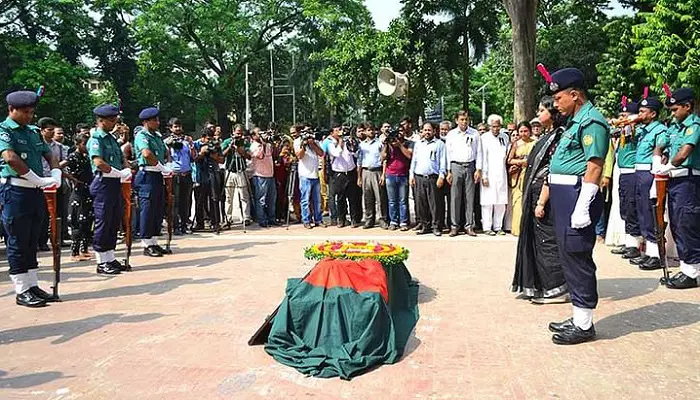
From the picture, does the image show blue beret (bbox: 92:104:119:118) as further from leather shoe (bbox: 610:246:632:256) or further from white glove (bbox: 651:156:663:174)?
leather shoe (bbox: 610:246:632:256)

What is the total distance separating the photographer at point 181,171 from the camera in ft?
33.0

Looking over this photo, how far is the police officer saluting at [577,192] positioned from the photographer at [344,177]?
6350 mm

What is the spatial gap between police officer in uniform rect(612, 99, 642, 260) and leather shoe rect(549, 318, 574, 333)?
138 inches

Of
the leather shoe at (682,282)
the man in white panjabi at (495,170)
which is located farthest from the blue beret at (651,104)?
the man in white panjabi at (495,170)

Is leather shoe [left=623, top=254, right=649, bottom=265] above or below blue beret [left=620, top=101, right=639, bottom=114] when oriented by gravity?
below

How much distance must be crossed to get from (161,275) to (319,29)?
2639 centimetres

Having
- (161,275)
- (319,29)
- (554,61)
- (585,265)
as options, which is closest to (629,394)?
(585,265)

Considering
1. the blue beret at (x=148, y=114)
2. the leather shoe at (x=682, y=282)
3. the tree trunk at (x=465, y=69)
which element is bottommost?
the leather shoe at (x=682, y=282)

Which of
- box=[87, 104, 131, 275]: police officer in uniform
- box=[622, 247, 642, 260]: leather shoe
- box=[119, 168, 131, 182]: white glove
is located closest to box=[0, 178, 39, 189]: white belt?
box=[87, 104, 131, 275]: police officer in uniform

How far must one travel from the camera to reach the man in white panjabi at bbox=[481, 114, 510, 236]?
32.4 ft

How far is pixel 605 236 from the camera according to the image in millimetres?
9188

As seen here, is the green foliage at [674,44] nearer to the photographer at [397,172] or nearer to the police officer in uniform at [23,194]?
the photographer at [397,172]

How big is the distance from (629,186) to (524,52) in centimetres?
660

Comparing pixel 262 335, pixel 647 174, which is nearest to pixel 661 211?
pixel 647 174
